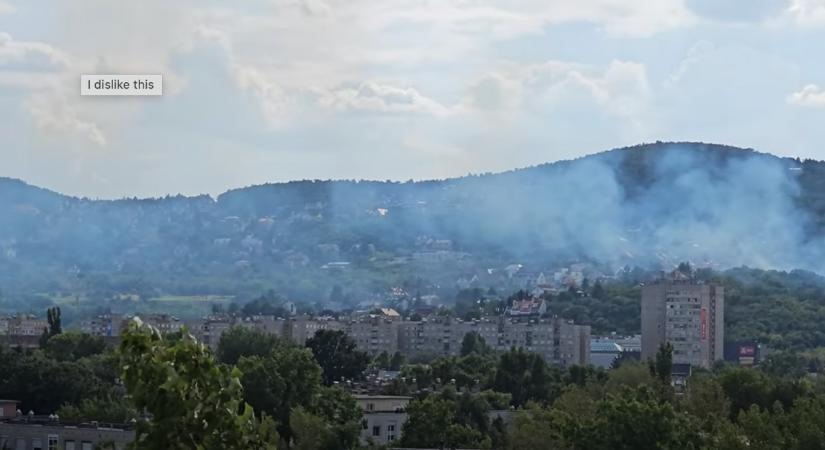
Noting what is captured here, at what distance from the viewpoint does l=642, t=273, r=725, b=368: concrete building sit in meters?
115

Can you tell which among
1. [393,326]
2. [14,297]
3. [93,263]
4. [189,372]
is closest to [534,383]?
[189,372]

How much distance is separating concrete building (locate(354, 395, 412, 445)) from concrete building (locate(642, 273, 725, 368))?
63921 mm

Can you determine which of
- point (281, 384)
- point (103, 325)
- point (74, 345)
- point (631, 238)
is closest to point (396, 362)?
point (74, 345)

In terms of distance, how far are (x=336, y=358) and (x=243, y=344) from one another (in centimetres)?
632

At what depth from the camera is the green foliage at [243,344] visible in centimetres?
7125

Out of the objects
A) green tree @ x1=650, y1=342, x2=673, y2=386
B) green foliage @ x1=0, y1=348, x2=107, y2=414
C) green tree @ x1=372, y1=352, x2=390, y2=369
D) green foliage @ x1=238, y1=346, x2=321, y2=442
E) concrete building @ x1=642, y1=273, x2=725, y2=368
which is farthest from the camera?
concrete building @ x1=642, y1=273, x2=725, y2=368

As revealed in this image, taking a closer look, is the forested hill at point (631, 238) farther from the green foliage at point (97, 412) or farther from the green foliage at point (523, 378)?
the green foliage at point (97, 412)

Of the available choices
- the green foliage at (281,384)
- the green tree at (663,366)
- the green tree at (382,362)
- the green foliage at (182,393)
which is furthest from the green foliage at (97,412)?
the green tree at (382,362)

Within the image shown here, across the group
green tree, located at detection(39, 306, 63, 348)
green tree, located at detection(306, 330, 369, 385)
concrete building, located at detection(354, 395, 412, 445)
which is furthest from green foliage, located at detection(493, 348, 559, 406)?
green tree, located at detection(39, 306, 63, 348)

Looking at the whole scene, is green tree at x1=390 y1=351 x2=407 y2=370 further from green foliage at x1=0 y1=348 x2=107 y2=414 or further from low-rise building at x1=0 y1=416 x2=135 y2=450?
low-rise building at x1=0 y1=416 x2=135 y2=450

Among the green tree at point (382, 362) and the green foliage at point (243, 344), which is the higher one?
the green foliage at point (243, 344)

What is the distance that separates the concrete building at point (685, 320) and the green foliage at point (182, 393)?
10243 centimetres

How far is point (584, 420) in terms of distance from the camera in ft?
118

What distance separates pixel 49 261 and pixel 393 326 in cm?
7953
